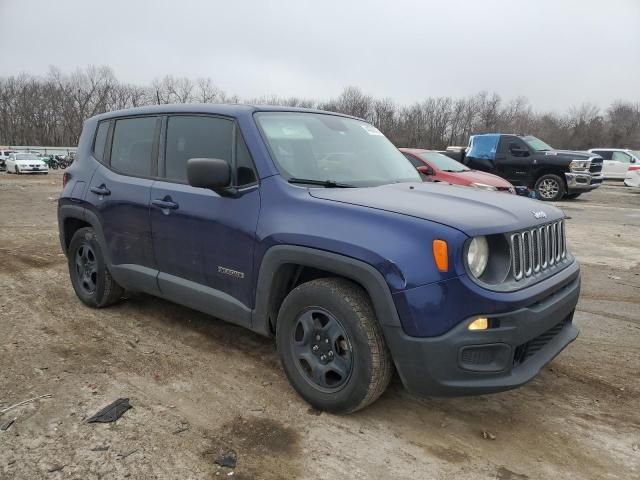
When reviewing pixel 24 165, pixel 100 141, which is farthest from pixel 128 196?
pixel 24 165

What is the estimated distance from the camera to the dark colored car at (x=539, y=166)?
15.5m

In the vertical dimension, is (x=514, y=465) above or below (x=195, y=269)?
below

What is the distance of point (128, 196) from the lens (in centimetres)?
411

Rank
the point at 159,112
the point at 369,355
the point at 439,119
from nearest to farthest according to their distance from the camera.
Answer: the point at 369,355, the point at 159,112, the point at 439,119

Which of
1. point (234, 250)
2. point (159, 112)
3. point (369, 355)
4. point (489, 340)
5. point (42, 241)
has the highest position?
point (159, 112)

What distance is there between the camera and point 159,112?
4.10 meters

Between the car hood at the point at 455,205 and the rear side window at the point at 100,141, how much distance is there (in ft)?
8.35

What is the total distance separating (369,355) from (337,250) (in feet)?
1.95

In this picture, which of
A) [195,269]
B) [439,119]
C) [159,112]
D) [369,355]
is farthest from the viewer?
[439,119]

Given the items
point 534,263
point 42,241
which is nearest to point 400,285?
point 534,263

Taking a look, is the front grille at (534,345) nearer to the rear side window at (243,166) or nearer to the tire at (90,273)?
the rear side window at (243,166)

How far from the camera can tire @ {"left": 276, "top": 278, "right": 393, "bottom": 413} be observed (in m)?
2.74

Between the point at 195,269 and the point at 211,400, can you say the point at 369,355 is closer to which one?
the point at 211,400

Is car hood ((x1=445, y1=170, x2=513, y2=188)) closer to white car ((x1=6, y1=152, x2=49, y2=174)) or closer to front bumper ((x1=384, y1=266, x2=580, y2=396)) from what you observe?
front bumper ((x1=384, y1=266, x2=580, y2=396))
